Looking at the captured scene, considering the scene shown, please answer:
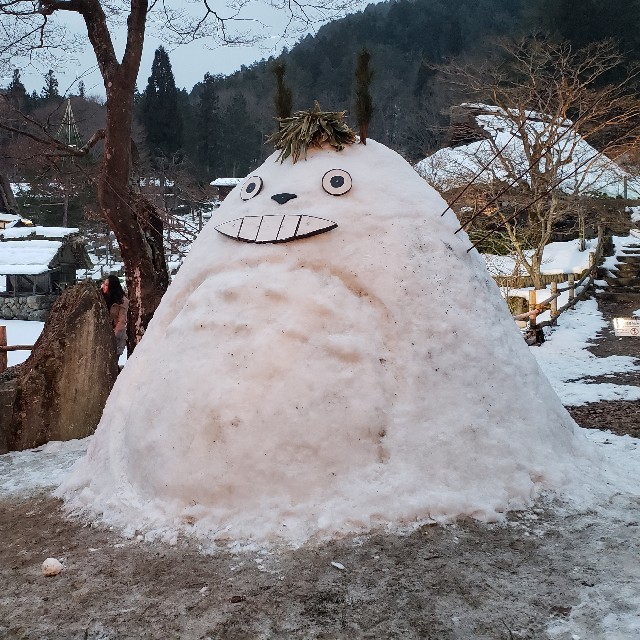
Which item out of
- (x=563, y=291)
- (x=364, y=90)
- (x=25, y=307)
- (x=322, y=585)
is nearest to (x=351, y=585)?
(x=322, y=585)

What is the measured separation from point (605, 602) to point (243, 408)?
1.70 metres

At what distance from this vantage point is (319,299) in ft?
9.64

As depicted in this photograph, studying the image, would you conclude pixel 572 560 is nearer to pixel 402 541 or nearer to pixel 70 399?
pixel 402 541

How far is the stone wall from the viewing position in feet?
67.9

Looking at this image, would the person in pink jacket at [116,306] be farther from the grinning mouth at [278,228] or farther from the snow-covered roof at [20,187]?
the snow-covered roof at [20,187]

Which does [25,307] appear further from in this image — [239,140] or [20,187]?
[239,140]

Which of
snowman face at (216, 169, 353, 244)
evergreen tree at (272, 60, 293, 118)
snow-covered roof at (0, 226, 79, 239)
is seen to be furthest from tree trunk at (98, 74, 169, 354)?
snow-covered roof at (0, 226, 79, 239)

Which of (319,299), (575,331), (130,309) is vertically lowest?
(575,331)

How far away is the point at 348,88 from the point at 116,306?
15709mm

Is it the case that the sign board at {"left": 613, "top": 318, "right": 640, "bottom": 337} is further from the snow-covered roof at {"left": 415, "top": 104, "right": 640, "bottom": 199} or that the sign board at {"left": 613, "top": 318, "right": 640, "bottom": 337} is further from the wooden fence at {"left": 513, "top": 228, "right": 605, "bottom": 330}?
the snow-covered roof at {"left": 415, "top": 104, "right": 640, "bottom": 199}

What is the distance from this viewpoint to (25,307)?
68.3 ft

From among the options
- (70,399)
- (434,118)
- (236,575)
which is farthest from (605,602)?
(434,118)

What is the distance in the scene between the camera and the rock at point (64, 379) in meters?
4.62

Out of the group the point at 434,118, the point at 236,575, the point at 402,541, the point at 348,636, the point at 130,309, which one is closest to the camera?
the point at 348,636
